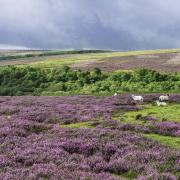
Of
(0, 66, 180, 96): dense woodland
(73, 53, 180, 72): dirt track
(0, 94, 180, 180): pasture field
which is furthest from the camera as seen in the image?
(73, 53, 180, 72): dirt track

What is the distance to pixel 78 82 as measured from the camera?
81.6m

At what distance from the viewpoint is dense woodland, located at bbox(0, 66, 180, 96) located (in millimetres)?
72250

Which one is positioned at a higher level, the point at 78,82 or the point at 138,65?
the point at 138,65

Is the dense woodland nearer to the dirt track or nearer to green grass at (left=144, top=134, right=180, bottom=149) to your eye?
the dirt track

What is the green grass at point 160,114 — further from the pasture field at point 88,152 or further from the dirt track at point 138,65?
the dirt track at point 138,65

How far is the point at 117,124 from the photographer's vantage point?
26.1 m

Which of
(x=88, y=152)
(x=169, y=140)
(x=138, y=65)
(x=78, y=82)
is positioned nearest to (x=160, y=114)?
(x=169, y=140)

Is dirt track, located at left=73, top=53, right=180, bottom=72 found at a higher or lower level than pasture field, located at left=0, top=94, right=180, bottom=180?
lower

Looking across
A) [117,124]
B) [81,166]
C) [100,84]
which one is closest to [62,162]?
[81,166]

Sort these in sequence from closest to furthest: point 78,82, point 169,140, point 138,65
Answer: point 169,140
point 78,82
point 138,65

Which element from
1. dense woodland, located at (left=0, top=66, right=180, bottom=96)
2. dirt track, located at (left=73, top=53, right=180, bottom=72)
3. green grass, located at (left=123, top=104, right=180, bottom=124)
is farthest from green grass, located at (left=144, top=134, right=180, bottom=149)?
dirt track, located at (left=73, top=53, right=180, bottom=72)

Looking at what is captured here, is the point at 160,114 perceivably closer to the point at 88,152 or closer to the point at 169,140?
the point at 169,140

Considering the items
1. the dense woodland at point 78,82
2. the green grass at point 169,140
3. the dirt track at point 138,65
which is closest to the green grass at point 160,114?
the green grass at point 169,140

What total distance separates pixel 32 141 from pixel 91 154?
348cm
